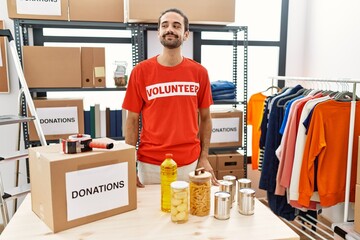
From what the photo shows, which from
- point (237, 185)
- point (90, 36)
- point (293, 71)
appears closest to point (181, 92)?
point (237, 185)

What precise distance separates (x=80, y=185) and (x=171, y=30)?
102cm

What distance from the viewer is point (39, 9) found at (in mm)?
2477

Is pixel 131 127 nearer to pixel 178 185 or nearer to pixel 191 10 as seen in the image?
pixel 178 185

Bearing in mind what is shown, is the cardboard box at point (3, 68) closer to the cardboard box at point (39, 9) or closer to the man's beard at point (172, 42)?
the cardboard box at point (39, 9)

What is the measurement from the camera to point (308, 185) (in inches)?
83.3

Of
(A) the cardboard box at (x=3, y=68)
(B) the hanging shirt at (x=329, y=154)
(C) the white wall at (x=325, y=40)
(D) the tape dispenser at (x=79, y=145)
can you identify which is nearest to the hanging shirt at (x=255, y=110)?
(C) the white wall at (x=325, y=40)

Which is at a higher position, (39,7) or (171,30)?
(39,7)

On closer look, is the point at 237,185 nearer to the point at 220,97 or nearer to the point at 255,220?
the point at 255,220

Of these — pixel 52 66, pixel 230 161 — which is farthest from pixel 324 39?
pixel 52 66

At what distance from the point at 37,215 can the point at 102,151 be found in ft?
1.11

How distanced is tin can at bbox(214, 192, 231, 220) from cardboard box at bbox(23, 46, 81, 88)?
182cm

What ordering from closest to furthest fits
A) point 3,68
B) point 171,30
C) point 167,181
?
point 167,181
point 171,30
point 3,68

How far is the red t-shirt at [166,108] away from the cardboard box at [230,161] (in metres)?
1.08

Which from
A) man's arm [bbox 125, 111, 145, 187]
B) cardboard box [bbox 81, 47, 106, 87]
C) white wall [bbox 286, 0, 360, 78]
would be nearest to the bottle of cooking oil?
man's arm [bbox 125, 111, 145, 187]
